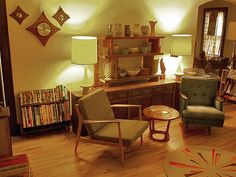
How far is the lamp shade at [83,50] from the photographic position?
3.78 metres

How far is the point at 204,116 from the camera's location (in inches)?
162

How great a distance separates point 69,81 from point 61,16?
108 centimetres

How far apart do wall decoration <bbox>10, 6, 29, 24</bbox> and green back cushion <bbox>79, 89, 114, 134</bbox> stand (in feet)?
5.04

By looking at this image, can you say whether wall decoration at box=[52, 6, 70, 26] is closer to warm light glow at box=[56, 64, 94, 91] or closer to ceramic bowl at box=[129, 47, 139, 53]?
warm light glow at box=[56, 64, 94, 91]

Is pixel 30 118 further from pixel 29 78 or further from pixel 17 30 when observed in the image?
pixel 17 30

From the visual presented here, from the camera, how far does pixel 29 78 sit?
4047 mm

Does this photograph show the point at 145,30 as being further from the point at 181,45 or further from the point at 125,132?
the point at 125,132

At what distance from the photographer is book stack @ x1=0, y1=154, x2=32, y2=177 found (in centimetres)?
243

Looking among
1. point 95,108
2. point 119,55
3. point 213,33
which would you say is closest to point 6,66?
point 95,108

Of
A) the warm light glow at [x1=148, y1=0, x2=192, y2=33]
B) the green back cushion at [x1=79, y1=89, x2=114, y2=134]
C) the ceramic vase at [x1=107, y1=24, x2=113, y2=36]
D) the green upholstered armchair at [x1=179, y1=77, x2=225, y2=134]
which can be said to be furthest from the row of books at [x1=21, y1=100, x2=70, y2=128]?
the warm light glow at [x1=148, y1=0, x2=192, y2=33]

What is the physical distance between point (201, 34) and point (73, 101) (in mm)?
6225

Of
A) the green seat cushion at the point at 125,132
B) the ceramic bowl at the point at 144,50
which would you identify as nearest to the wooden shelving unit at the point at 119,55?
the ceramic bowl at the point at 144,50

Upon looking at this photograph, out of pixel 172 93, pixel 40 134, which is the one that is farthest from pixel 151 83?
pixel 40 134

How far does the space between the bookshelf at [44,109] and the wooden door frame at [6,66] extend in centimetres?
18
